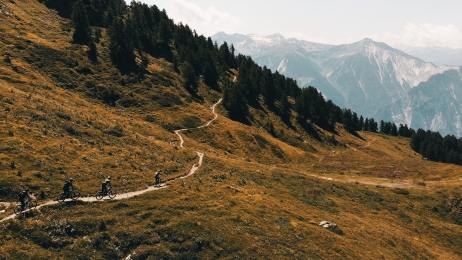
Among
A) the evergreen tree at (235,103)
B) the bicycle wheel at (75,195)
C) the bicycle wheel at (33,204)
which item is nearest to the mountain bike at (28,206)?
the bicycle wheel at (33,204)

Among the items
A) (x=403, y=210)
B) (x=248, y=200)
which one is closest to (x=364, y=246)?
(x=248, y=200)

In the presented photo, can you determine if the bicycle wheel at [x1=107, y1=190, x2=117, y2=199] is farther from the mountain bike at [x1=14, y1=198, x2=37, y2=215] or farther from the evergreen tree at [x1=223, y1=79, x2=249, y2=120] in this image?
the evergreen tree at [x1=223, y1=79, x2=249, y2=120]

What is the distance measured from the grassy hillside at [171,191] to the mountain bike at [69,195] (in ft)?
3.21

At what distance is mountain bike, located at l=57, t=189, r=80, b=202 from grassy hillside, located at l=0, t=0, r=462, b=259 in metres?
0.98

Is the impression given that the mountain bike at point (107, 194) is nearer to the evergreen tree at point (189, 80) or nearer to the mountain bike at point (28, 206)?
the mountain bike at point (28, 206)

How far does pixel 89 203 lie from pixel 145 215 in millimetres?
6420

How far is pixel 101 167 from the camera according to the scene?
4081 cm

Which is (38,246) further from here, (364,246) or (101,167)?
(364,246)

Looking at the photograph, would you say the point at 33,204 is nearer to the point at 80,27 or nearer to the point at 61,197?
the point at 61,197

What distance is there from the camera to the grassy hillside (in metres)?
27.8

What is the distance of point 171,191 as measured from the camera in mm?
38281

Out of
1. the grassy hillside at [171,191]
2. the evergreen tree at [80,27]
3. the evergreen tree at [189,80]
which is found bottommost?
the grassy hillside at [171,191]

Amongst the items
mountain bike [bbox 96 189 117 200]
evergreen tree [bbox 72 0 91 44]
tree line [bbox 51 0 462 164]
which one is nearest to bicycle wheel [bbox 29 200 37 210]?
mountain bike [bbox 96 189 117 200]

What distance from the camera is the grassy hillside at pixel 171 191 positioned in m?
27.8
